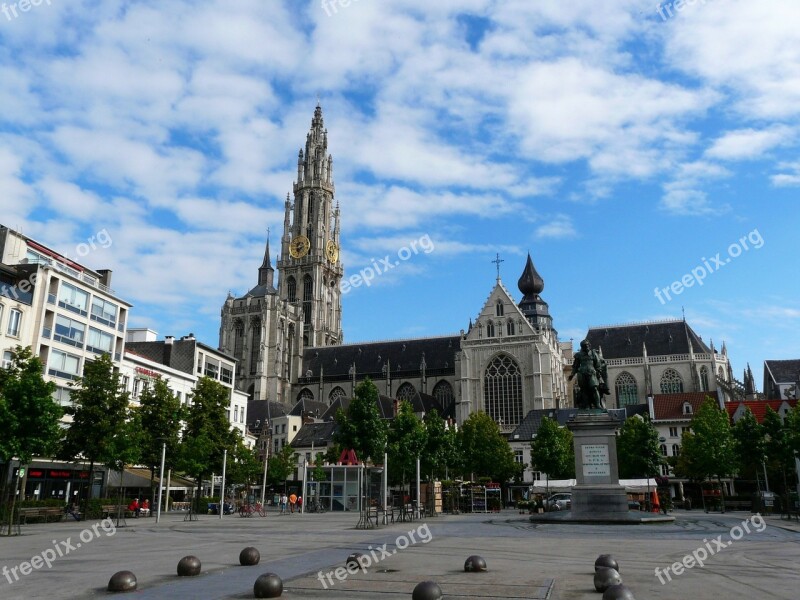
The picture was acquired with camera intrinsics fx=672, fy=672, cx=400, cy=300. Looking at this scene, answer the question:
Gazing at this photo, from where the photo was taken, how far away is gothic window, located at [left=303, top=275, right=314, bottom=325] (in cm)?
13525

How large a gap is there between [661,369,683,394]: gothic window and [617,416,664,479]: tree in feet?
100

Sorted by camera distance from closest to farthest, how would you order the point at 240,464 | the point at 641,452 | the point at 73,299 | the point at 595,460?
the point at 595,460 < the point at 73,299 < the point at 240,464 < the point at 641,452

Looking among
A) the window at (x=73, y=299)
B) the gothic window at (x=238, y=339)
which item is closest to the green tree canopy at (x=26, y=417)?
the window at (x=73, y=299)

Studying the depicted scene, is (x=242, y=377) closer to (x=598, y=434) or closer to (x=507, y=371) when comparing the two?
(x=507, y=371)

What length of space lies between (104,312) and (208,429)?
1440 cm

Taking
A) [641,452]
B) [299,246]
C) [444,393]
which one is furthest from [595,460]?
[299,246]

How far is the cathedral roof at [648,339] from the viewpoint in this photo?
9688 centimetres

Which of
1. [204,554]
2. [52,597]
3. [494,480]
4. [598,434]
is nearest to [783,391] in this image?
[494,480]

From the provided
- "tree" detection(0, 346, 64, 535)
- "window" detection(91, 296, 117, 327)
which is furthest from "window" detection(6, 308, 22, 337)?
"tree" detection(0, 346, 64, 535)

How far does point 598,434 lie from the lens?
93.2 ft

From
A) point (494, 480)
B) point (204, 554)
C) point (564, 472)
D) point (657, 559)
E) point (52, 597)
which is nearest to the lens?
point (52, 597)

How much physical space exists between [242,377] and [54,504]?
81.3 metres

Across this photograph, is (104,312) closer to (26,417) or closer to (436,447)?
(26,417)

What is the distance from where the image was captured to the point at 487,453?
235ft
